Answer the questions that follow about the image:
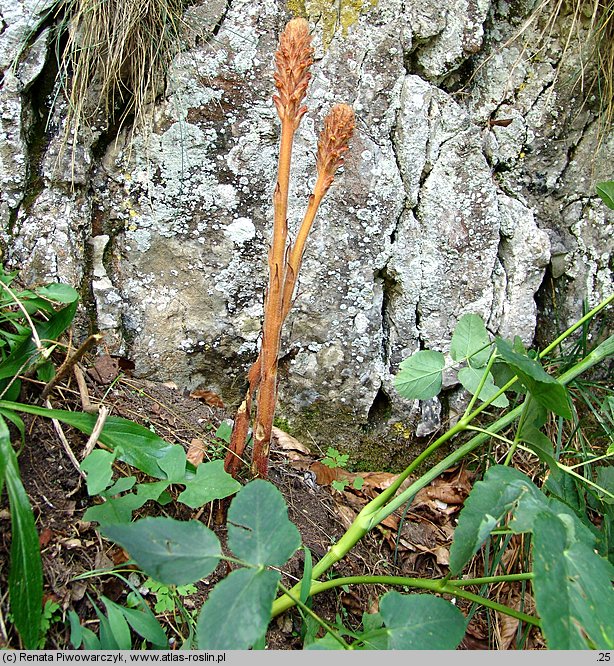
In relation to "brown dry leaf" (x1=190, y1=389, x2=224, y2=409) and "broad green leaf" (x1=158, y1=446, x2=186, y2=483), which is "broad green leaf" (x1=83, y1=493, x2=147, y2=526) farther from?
"brown dry leaf" (x1=190, y1=389, x2=224, y2=409)

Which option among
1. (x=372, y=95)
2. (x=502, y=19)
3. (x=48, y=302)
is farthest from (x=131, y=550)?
(x=502, y=19)

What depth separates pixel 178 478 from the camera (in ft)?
4.34

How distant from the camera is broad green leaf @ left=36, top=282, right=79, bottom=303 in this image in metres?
1.53

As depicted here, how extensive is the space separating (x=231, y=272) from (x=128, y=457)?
798 millimetres

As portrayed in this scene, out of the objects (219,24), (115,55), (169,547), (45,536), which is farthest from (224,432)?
(219,24)

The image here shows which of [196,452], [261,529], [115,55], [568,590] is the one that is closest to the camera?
[568,590]

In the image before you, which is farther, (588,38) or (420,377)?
(588,38)

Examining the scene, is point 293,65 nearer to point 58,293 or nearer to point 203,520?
point 58,293

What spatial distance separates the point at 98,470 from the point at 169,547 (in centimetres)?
36

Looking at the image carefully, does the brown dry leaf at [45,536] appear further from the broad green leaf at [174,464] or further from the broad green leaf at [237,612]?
the broad green leaf at [237,612]

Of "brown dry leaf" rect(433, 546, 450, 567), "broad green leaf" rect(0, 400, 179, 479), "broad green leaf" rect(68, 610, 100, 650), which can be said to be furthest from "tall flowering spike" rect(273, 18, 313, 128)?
"brown dry leaf" rect(433, 546, 450, 567)

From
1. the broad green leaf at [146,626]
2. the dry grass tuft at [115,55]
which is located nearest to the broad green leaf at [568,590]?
the broad green leaf at [146,626]

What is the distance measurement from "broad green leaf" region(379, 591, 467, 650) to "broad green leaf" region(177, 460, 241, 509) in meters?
0.43

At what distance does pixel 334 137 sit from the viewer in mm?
1368
